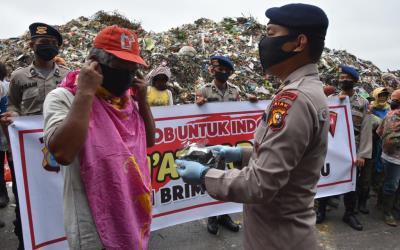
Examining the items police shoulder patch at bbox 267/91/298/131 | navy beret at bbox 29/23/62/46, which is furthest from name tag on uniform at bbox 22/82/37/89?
police shoulder patch at bbox 267/91/298/131

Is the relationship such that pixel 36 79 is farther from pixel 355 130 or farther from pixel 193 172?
pixel 355 130

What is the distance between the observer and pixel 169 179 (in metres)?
3.65

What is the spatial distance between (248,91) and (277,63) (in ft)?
28.5

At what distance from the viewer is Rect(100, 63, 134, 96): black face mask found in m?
1.70

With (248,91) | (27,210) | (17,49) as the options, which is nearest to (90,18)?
(17,49)

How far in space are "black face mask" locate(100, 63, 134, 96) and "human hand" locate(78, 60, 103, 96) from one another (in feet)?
0.49

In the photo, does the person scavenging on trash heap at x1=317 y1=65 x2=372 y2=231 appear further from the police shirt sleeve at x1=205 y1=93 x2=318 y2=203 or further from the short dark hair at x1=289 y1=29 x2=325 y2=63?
the police shirt sleeve at x1=205 y1=93 x2=318 y2=203

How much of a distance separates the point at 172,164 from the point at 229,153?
74.0 inches

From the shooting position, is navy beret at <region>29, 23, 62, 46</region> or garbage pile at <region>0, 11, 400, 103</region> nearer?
navy beret at <region>29, 23, 62, 46</region>

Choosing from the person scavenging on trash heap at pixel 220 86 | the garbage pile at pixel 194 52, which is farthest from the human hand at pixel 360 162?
the garbage pile at pixel 194 52

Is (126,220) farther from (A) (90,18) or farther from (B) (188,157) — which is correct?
(A) (90,18)

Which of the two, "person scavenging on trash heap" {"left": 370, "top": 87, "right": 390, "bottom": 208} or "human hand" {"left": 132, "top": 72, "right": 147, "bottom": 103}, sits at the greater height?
"human hand" {"left": 132, "top": 72, "right": 147, "bottom": 103}

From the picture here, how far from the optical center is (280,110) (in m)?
1.42

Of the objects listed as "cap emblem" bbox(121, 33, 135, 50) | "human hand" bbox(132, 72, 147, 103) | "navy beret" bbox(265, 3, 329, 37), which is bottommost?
"human hand" bbox(132, 72, 147, 103)
